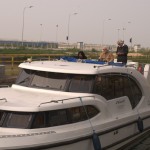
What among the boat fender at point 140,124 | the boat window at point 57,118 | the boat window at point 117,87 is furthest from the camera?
the boat fender at point 140,124

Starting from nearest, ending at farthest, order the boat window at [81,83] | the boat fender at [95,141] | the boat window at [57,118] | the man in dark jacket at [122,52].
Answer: the boat window at [57,118], the boat fender at [95,141], the boat window at [81,83], the man in dark jacket at [122,52]

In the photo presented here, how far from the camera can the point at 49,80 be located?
9133 mm

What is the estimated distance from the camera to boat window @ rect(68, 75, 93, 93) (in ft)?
29.0

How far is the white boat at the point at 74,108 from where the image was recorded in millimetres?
7344

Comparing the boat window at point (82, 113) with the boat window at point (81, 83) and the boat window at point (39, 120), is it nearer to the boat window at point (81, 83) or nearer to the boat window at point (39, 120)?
the boat window at point (81, 83)

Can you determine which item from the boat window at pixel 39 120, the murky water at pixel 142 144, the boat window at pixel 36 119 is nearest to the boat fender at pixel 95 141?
the boat window at pixel 36 119

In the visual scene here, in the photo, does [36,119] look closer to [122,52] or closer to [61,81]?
[61,81]

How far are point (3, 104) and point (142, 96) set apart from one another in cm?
469

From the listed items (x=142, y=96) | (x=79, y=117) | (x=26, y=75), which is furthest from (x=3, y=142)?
(x=142, y=96)

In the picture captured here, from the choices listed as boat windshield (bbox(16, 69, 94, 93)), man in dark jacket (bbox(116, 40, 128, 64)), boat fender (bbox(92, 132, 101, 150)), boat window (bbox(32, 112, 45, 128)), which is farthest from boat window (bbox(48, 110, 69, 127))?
man in dark jacket (bbox(116, 40, 128, 64))

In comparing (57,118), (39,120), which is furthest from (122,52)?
(39,120)

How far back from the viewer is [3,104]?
25.0 ft

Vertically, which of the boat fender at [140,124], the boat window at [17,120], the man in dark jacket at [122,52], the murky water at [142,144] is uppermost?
the man in dark jacket at [122,52]

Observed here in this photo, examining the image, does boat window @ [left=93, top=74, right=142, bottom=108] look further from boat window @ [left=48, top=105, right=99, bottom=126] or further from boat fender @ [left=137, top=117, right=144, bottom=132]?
boat window @ [left=48, top=105, right=99, bottom=126]
